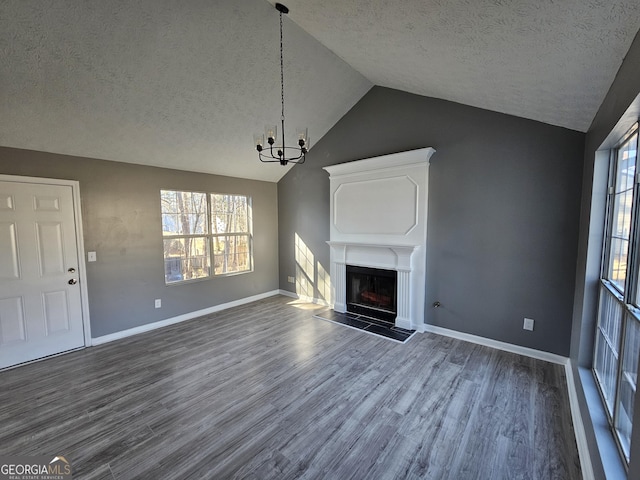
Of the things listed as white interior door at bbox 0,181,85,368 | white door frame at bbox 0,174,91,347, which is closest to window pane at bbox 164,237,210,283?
white door frame at bbox 0,174,91,347

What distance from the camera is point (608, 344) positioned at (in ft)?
6.12

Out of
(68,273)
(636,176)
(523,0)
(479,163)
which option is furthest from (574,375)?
(68,273)

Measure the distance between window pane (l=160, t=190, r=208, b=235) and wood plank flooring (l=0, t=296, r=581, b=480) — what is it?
5.75 feet

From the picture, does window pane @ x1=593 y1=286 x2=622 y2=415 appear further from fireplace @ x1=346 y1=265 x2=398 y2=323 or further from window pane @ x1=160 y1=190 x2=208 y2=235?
window pane @ x1=160 y1=190 x2=208 y2=235

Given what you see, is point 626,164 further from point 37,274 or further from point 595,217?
point 37,274

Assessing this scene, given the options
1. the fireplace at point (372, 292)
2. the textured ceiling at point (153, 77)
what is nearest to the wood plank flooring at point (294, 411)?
the fireplace at point (372, 292)

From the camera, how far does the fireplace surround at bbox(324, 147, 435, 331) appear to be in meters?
3.75

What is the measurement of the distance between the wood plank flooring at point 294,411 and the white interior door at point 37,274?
274 millimetres

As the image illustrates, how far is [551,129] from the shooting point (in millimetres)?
2844

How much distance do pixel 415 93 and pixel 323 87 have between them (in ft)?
4.07

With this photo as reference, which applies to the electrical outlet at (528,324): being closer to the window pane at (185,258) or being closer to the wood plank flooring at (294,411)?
the wood plank flooring at (294,411)

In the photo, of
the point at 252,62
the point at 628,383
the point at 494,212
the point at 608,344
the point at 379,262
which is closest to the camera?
the point at 628,383

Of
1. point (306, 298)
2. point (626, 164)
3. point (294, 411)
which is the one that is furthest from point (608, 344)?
point (306, 298)

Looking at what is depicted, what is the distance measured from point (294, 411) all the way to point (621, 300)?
2.32 metres
